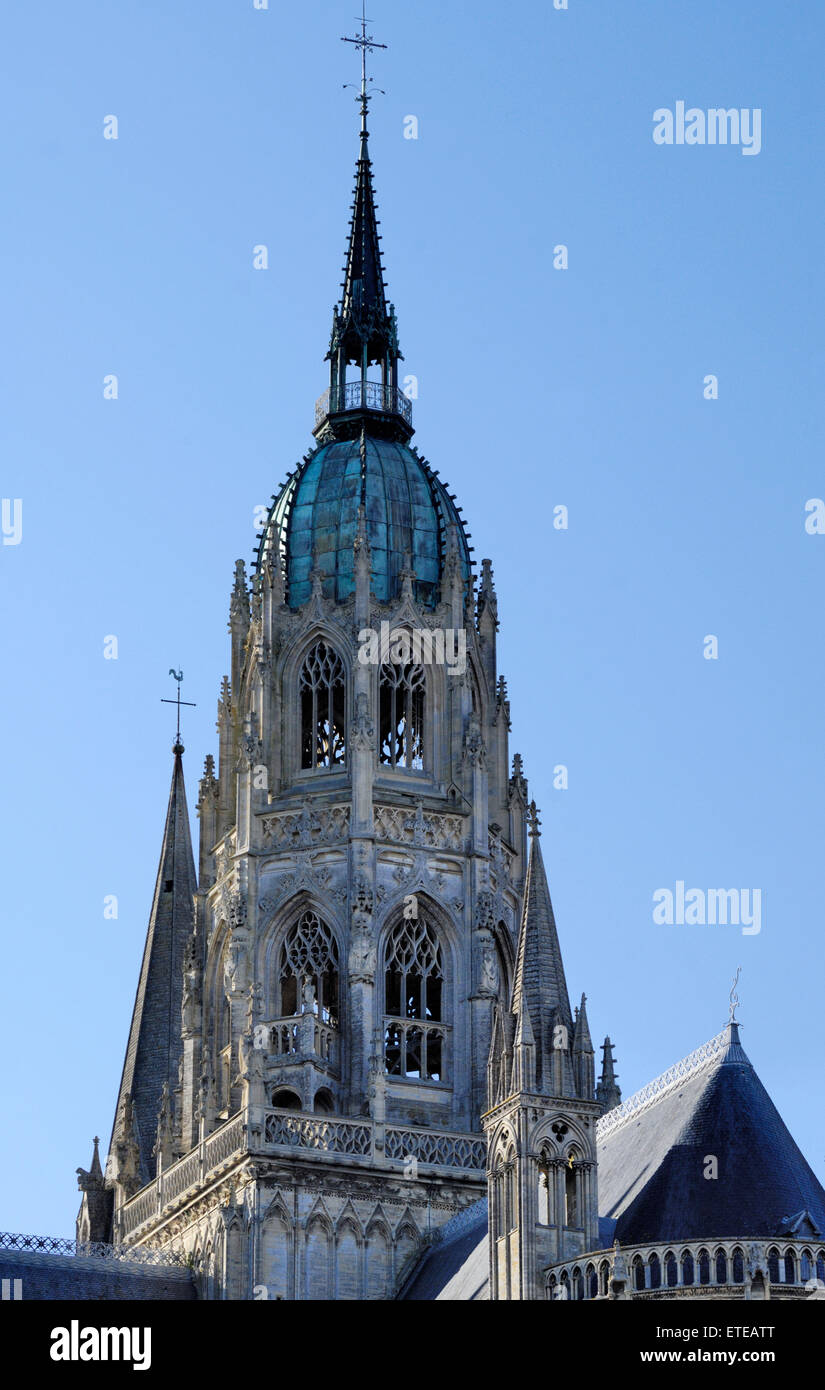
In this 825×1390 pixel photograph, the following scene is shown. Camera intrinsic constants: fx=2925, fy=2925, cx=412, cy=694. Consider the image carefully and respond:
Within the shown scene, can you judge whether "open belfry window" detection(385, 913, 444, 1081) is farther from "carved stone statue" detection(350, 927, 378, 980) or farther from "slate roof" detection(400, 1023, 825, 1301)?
"slate roof" detection(400, 1023, 825, 1301)

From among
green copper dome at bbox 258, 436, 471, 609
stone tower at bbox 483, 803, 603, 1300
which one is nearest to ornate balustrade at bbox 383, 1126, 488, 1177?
stone tower at bbox 483, 803, 603, 1300

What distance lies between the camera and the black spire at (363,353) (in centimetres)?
7856

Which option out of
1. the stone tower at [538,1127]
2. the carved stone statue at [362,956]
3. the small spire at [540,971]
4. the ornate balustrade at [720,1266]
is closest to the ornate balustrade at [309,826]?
the carved stone statue at [362,956]

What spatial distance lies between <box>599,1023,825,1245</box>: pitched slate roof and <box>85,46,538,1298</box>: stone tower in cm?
732

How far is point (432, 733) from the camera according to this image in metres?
73.6

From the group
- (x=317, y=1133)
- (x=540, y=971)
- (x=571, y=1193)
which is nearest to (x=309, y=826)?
(x=317, y=1133)

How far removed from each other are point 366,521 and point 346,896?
1029 cm

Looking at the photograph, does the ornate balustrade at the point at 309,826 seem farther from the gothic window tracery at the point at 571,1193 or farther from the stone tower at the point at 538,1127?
the gothic window tracery at the point at 571,1193

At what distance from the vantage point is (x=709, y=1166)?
55.0 metres

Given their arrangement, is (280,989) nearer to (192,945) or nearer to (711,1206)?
(192,945)

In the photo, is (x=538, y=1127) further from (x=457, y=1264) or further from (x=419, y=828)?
(x=419, y=828)

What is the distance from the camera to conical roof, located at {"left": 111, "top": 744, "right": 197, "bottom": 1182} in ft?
266

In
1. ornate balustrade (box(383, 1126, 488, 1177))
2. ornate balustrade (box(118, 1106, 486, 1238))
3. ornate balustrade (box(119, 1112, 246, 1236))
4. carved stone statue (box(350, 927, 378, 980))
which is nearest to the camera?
ornate balustrade (box(118, 1106, 486, 1238))
